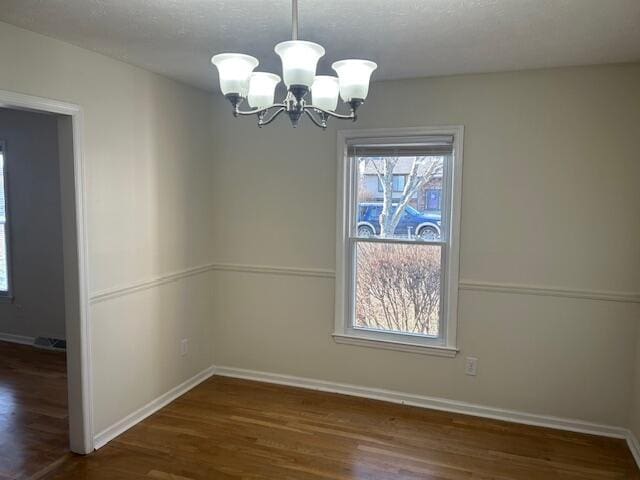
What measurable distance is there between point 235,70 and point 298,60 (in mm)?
302

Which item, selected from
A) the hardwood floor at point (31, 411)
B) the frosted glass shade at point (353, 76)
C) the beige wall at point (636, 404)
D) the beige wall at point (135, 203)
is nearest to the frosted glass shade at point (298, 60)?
the frosted glass shade at point (353, 76)

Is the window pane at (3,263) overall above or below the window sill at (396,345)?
above

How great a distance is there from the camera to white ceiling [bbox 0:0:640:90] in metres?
2.10

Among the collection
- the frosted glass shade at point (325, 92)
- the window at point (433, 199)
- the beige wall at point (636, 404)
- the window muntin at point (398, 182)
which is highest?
the frosted glass shade at point (325, 92)

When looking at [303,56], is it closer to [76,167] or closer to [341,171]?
[76,167]

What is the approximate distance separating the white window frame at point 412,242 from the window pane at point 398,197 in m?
0.07

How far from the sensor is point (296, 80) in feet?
5.60

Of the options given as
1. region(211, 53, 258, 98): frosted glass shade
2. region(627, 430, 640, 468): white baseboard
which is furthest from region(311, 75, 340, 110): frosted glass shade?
region(627, 430, 640, 468): white baseboard

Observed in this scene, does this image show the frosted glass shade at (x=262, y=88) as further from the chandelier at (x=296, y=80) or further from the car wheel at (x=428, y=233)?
the car wheel at (x=428, y=233)

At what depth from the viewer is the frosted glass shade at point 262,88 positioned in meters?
2.08

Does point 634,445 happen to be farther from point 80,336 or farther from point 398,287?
point 80,336

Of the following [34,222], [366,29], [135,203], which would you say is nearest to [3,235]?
[34,222]

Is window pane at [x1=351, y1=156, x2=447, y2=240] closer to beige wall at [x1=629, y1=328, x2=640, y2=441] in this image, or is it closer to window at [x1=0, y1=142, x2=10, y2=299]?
beige wall at [x1=629, y1=328, x2=640, y2=441]

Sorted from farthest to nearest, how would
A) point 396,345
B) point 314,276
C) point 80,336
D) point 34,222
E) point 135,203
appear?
1. point 34,222
2. point 314,276
3. point 396,345
4. point 135,203
5. point 80,336
